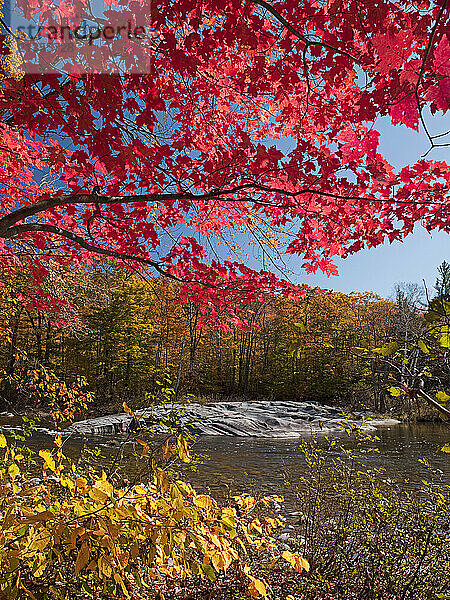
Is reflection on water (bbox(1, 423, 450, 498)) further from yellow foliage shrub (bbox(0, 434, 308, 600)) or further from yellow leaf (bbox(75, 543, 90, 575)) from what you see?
yellow leaf (bbox(75, 543, 90, 575))

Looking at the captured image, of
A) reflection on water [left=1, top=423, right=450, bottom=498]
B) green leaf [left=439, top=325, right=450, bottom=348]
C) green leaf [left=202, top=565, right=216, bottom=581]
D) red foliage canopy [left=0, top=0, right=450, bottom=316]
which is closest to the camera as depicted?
green leaf [left=439, top=325, right=450, bottom=348]

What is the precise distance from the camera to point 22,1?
2621 millimetres

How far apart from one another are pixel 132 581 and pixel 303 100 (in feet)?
11.2

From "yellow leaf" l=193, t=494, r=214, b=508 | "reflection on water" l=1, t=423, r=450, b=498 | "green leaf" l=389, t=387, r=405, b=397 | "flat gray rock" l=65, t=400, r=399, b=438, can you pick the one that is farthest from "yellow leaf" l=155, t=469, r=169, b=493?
"flat gray rock" l=65, t=400, r=399, b=438

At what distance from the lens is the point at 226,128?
3.36m

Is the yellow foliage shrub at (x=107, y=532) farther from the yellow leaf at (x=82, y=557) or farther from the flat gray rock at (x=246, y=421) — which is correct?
the flat gray rock at (x=246, y=421)

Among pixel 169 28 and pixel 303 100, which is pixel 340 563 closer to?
pixel 303 100

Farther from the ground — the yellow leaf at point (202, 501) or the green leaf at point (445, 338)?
the green leaf at point (445, 338)

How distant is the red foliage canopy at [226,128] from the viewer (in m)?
2.23

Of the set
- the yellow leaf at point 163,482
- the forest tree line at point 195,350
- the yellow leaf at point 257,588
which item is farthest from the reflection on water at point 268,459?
the forest tree line at point 195,350

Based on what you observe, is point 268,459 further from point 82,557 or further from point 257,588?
point 82,557

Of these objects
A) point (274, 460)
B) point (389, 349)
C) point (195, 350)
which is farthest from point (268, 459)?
point (195, 350)

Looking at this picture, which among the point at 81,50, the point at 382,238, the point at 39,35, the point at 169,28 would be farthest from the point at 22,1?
the point at 382,238

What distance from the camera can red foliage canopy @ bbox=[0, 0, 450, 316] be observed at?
2.23m
